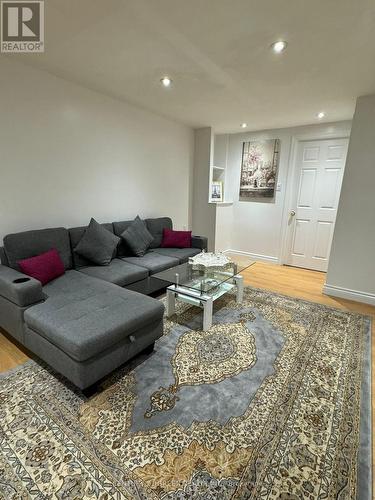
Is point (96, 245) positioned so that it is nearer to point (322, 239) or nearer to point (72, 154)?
point (72, 154)

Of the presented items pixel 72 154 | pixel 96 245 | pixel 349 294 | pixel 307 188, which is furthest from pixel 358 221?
pixel 72 154

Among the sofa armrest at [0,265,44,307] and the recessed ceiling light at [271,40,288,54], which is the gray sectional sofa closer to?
the sofa armrest at [0,265,44,307]

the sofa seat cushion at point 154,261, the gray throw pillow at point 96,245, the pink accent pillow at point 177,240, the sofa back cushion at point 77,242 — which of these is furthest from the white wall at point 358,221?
the sofa back cushion at point 77,242

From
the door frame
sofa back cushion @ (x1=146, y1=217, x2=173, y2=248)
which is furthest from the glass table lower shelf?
the door frame

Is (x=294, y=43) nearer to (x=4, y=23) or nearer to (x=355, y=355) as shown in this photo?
(x=4, y=23)

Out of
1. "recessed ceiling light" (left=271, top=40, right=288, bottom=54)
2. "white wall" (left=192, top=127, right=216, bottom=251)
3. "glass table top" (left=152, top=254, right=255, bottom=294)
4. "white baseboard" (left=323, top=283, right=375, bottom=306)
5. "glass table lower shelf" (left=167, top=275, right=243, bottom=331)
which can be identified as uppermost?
"recessed ceiling light" (left=271, top=40, right=288, bottom=54)

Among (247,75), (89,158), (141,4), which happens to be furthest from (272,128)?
(141,4)

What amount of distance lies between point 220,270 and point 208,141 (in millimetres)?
2694

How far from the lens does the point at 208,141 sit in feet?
15.1

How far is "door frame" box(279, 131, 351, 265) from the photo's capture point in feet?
13.2

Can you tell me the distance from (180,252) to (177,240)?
0.96ft

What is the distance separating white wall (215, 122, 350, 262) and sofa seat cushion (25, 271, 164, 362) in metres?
3.08

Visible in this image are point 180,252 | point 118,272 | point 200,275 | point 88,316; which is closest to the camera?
point 88,316

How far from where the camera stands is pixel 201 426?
5.00 feet
